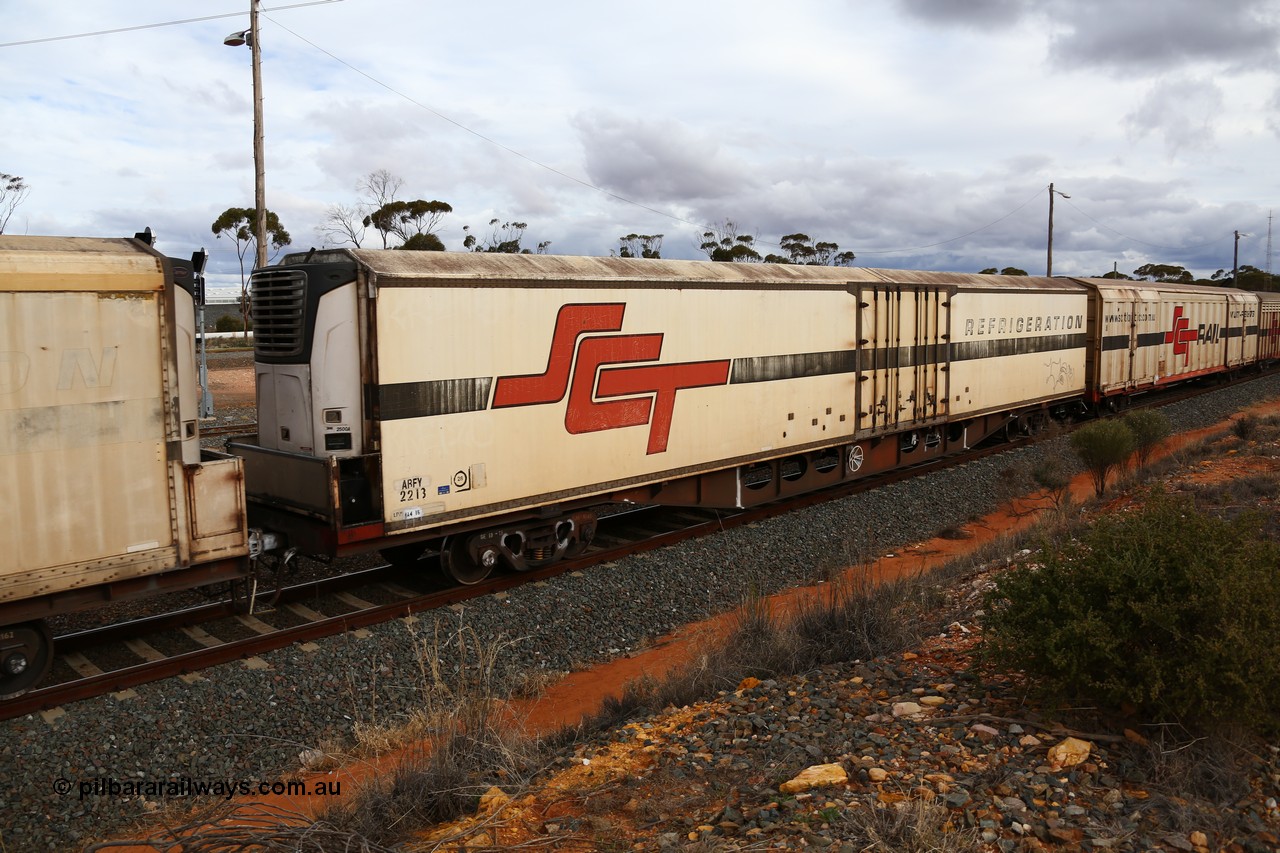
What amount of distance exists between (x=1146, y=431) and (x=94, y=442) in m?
15.8

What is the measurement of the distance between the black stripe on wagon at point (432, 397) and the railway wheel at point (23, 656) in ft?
10.3

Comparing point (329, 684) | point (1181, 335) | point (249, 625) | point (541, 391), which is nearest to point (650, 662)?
point (329, 684)

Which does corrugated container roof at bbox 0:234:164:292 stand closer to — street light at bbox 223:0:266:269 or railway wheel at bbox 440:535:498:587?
railway wheel at bbox 440:535:498:587

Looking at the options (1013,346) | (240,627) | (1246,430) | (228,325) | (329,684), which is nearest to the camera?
(329,684)

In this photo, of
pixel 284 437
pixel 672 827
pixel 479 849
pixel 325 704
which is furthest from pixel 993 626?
pixel 284 437

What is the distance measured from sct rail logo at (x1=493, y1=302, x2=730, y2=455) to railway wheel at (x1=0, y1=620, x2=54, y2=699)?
14.0 ft

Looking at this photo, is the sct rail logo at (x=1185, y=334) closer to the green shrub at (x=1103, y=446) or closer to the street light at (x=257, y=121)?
the green shrub at (x=1103, y=446)

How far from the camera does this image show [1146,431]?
15289mm

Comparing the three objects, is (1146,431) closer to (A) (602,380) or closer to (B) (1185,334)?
(A) (602,380)

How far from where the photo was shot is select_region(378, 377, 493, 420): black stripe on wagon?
8031 millimetres

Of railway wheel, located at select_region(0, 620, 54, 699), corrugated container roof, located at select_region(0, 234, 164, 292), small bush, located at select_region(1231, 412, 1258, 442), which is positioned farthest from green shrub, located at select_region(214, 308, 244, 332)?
small bush, located at select_region(1231, 412, 1258, 442)

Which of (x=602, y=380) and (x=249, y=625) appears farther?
(x=602, y=380)

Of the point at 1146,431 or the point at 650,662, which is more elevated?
the point at 1146,431

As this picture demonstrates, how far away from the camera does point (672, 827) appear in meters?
4.11
